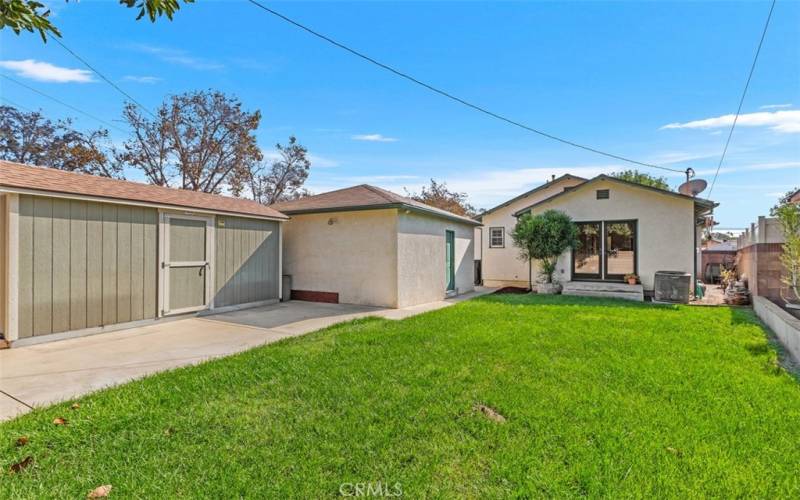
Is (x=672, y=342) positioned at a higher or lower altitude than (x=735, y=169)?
lower

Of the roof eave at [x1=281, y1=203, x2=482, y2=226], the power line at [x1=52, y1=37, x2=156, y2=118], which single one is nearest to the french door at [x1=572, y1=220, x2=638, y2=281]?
the roof eave at [x1=281, y1=203, x2=482, y2=226]

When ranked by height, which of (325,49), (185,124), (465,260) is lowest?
(465,260)

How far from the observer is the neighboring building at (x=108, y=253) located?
5297mm

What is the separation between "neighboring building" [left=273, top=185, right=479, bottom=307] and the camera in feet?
30.3

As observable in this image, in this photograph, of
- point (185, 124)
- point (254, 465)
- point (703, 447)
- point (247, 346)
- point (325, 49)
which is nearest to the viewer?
point (254, 465)

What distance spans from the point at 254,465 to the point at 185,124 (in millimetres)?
23242

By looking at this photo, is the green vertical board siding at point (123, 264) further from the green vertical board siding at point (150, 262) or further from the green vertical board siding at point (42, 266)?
the green vertical board siding at point (42, 266)

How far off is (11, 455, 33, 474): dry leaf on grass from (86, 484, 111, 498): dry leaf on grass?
679mm

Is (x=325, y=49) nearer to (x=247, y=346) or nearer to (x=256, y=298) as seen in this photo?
(x=256, y=298)

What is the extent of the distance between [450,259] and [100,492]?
10.4m

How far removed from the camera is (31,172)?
5.97 meters

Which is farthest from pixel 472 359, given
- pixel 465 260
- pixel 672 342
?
pixel 465 260

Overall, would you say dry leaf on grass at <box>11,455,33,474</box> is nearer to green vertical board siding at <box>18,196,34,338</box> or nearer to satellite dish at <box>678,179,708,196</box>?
Result: green vertical board siding at <box>18,196,34,338</box>

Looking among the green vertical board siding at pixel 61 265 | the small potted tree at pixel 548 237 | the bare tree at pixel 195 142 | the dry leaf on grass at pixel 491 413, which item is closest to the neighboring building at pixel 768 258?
the small potted tree at pixel 548 237
